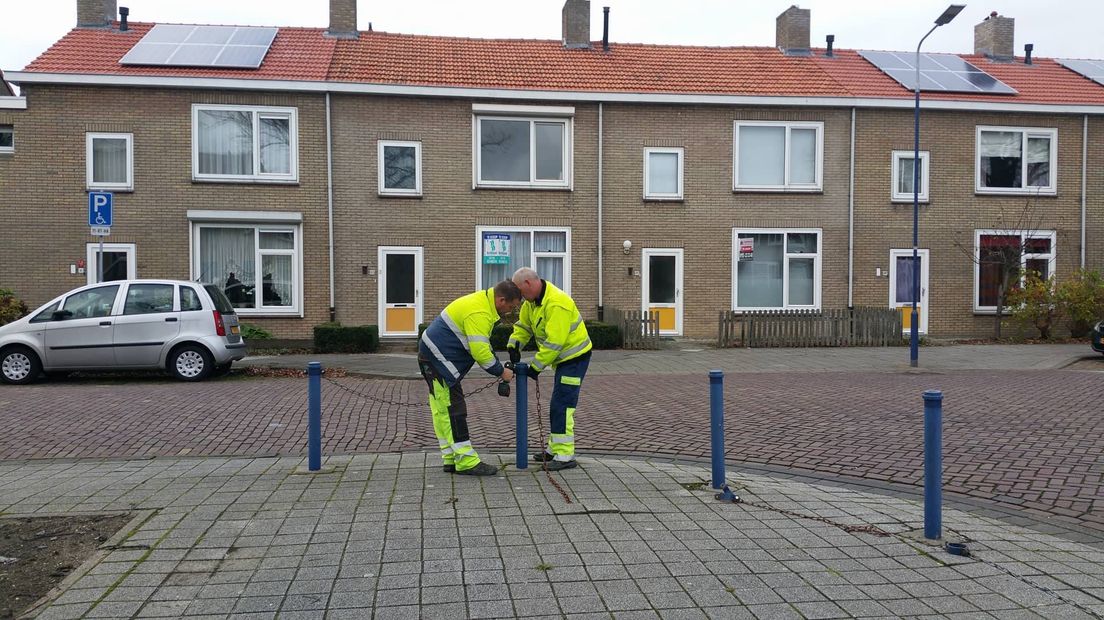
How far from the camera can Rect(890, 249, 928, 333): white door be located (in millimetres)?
20953

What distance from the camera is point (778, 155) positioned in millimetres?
20797

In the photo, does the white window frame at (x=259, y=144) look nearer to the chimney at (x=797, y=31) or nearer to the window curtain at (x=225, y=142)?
the window curtain at (x=225, y=142)

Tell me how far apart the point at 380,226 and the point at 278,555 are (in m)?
15.3

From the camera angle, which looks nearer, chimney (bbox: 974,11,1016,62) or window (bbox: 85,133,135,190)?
window (bbox: 85,133,135,190)

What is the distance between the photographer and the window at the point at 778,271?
2072 centimetres

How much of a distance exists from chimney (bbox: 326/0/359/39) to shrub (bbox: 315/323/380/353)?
8787 millimetres

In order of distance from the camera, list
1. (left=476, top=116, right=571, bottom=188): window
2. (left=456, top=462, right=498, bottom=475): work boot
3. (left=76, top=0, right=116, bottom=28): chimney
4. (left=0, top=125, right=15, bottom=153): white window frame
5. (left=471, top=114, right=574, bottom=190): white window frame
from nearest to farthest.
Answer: (left=456, top=462, right=498, bottom=475): work boot
(left=0, top=125, right=15, bottom=153): white window frame
(left=471, top=114, right=574, bottom=190): white window frame
(left=476, top=116, right=571, bottom=188): window
(left=76, top=0, right=116, bottom=28): chimney

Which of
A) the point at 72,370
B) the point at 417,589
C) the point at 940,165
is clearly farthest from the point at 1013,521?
the point at 940,165

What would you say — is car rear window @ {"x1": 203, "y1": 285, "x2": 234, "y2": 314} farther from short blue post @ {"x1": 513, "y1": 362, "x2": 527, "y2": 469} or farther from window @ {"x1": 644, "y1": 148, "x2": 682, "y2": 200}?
window @ {"x1": 644, "y1": 148, "x2": 682, "y2": 200}

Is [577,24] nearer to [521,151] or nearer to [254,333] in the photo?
[521,151]

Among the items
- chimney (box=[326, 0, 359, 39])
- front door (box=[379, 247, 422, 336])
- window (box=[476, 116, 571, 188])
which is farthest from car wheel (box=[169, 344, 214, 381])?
chimney (box=[326, 0, 359, 39])

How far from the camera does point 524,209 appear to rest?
19.9 metres

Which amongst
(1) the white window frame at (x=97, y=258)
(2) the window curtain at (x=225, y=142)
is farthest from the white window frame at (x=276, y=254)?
(1) the white window frame at (x=97, y=258)

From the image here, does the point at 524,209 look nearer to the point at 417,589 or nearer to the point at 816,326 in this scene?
the point at 816,326
